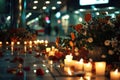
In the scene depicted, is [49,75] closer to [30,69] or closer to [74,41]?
[30,69]

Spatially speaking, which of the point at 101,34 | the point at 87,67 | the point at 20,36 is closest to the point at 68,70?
the point at 87,67

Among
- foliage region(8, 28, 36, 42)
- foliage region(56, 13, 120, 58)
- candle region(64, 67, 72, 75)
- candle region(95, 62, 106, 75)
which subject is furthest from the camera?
foliage region(8, 28, 36, 42)

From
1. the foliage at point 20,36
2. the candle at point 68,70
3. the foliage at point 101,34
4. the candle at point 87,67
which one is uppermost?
the foliage at point 101,34

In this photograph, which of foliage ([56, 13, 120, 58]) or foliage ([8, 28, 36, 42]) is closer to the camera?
foliage ([56, 13, 120, 58])

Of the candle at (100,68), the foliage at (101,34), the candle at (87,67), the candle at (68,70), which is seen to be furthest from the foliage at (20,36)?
the candle at (100,68)

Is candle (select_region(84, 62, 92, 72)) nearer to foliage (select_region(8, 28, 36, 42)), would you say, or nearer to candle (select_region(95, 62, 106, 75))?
candle (select_region(95, 62, 106, 75))

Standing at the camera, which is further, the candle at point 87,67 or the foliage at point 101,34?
the foliage at point 101,34

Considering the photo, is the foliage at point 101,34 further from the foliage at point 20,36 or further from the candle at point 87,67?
the foliage at point 20,36

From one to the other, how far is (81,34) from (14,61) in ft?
4.63

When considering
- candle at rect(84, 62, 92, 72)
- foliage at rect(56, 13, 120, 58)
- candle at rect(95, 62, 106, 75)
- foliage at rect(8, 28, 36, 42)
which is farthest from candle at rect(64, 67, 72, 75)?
foliage at rect(8, 28, 36, 42)

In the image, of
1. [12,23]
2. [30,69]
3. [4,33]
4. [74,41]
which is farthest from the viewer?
[12,23]

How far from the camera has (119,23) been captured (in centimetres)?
750

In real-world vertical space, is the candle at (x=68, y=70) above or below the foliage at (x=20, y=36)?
above

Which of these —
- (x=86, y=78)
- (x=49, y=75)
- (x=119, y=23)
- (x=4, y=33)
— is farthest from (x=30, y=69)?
(x=4, y=33)
